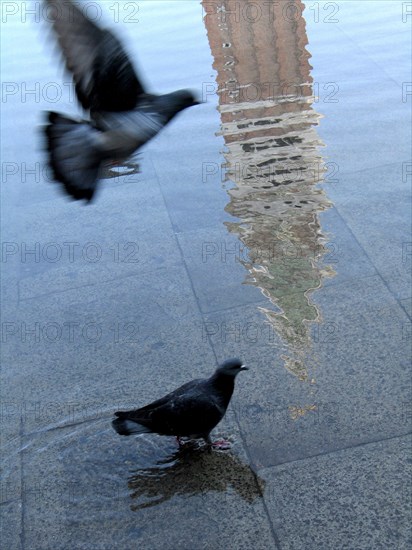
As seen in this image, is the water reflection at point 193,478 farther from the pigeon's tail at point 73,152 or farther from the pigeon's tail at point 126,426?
the pigeon's tail at point 73,152

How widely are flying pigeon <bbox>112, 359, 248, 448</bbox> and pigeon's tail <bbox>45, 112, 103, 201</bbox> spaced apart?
1.90 metres

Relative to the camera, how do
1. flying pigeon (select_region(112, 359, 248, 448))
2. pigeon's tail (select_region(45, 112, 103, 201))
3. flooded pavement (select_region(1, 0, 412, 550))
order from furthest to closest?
flying pigeon (select_region(112, 359, 248, 448)) < flooded pavement (select_region(1, 0, 412, 550)) < pigeon's tail (select_region(45, 112, 103, 201))

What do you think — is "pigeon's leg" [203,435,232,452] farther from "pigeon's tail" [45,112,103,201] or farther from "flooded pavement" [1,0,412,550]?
"pigeon's tail" [45,112,103,201]

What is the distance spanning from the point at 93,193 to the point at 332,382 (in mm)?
2767

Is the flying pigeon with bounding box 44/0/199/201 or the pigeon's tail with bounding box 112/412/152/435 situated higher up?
the flying pigeon with bounding box 44/0/199/201

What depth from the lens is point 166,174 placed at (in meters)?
8.70

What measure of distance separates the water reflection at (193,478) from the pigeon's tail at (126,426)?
248mm

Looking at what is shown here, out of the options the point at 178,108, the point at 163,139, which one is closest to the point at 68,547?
the point at 178,108

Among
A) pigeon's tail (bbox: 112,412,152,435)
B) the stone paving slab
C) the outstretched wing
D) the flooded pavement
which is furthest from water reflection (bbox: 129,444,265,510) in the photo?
the outstretched wing

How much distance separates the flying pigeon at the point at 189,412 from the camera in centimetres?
474

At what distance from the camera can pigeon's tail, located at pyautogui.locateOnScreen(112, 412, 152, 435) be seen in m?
4.82

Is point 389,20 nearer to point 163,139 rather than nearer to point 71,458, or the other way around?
point 163,139

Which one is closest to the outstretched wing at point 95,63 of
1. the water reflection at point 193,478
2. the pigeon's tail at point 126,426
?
the pigeon's tail at point 126,426

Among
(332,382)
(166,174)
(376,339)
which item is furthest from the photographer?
(166,174)
